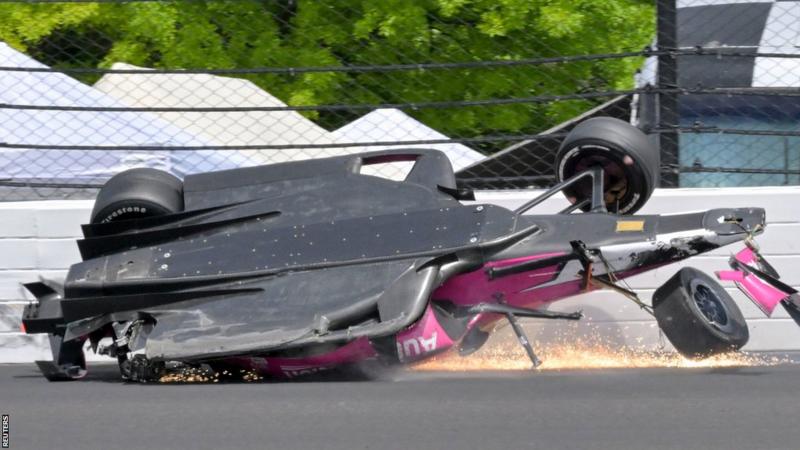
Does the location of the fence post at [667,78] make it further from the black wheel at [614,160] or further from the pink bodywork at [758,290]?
the pink bodywork at [758,290]

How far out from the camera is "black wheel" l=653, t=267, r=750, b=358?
5609 mm

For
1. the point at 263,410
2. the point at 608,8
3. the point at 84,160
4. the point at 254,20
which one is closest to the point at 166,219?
the point at 263,410

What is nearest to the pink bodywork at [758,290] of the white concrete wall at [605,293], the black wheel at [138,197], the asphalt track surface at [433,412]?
the asphalt track surface at [433,412]

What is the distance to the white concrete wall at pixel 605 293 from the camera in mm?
6609

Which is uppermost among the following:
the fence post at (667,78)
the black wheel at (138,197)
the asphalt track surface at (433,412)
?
the fence post at (667,78)

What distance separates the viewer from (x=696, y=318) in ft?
18.4

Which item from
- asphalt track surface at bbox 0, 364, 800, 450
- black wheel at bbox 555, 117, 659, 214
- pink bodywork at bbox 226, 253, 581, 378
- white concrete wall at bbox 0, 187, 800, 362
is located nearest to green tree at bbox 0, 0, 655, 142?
white concrete wall at bbox 0, 187, 800, 362

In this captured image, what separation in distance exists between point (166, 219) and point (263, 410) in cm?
140

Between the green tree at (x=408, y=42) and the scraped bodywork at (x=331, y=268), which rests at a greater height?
the green tree at (x=408, y=42)

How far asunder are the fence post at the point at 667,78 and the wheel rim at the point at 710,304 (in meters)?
1.15
